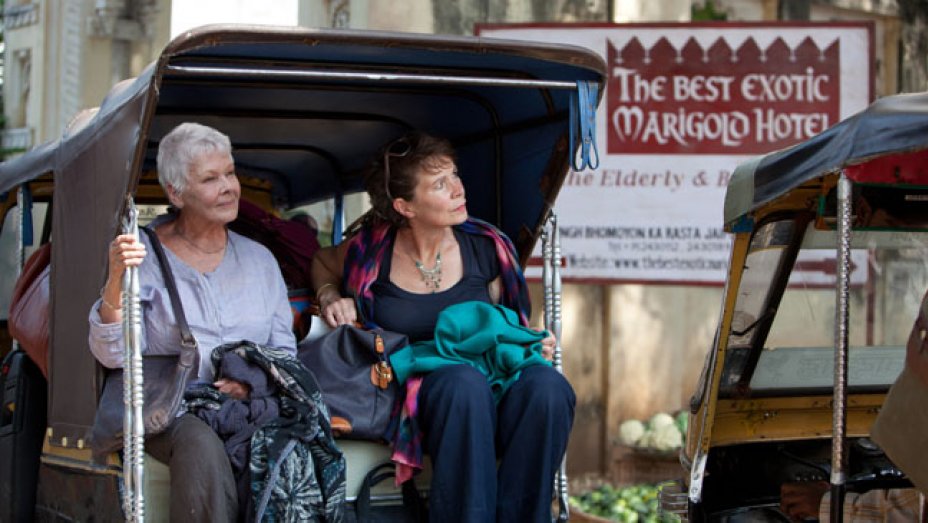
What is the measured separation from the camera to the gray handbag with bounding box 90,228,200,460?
→ 4527 mm

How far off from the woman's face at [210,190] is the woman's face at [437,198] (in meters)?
0.68

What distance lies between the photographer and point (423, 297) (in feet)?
17.2

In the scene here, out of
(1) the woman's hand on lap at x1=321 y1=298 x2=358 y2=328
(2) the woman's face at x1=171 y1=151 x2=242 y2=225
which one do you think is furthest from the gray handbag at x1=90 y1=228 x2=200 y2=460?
(1) the woman's hand on lap at x1=321 y1=298 x2=358 y2=328

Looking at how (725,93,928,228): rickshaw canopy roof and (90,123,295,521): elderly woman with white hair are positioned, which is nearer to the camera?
(725,93,928,228): rickshaw canopy roof

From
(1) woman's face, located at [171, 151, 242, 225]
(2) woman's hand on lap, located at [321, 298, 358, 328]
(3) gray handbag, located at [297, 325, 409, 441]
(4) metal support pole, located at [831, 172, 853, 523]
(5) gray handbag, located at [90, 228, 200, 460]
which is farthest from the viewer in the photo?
(2) woman's hand on lap, located at [321, 298, 358, 328]

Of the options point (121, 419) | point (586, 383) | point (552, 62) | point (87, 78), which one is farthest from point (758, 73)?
point (87, 78)

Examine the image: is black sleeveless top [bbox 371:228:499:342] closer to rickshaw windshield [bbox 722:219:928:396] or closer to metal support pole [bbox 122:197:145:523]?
rickshaw windshield [bbox 722:219:928:396]

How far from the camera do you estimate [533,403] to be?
4688 millimetres

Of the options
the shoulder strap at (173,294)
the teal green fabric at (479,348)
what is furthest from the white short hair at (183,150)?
the teal green fabric at (479,348)

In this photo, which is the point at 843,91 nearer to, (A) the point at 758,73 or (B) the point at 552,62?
(A) the point at 758,73

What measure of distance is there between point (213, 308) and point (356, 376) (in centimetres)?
55

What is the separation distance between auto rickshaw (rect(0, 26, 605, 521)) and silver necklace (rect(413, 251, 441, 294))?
418 mm

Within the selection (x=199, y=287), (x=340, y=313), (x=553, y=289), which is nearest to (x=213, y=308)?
(x=199, y=287)

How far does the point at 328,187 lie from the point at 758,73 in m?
3.02
